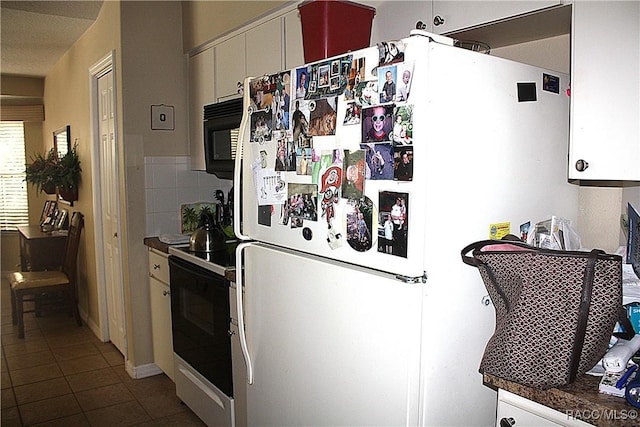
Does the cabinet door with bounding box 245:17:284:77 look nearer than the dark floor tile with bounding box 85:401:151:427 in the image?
Yes

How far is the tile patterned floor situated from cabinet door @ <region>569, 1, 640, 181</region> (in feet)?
7.97

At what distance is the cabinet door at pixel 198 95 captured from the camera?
3.20 meters

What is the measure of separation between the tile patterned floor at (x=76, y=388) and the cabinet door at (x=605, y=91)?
2428mm

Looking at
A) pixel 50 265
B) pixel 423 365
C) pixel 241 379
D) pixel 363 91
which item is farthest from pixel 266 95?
pixel 50 265

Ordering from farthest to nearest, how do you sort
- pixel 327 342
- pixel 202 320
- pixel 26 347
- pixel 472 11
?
pixel 26 347 < pixel 202 320 < pixel 472 11 < pixel 327 342

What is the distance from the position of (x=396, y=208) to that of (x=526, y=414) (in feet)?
2.00

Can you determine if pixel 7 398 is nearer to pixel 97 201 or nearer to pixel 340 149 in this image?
pixel 97 201

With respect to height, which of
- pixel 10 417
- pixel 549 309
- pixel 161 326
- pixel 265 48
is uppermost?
pixel 265 48

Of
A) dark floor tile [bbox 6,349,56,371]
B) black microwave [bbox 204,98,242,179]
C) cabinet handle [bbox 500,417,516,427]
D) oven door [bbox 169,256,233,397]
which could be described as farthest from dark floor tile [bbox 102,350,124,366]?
cabinet handle [bbox 500,417,516,427]

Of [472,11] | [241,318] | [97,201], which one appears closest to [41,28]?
[97,201]

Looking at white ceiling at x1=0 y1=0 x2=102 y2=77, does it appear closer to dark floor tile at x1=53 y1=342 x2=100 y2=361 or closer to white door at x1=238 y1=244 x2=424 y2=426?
dark floor tile at x1=53 y1=342 x2=100 y2=361

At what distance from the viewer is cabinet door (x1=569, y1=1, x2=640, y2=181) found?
1.32 meters

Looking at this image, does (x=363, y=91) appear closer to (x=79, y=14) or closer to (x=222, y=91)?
(x=222, y=91)

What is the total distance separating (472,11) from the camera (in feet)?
5.33
